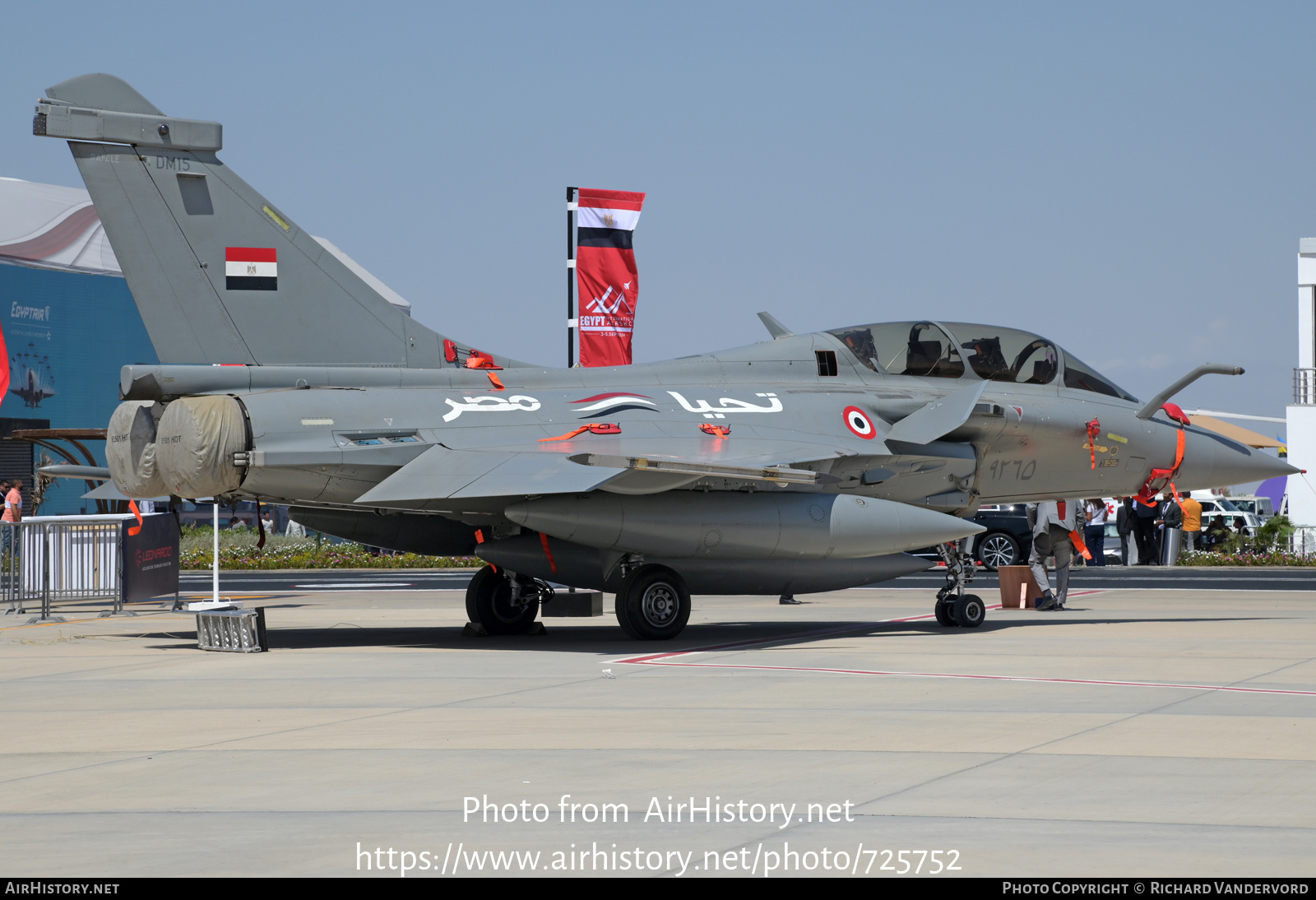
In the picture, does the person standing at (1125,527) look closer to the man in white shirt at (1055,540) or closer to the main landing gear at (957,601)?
the man in white shirt at (1055,540)

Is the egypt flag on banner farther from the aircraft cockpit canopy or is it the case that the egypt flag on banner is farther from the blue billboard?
the blue billboard

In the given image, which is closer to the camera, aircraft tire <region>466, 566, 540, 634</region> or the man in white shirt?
aircraft tire <region>466, 566, 540, 634</region>

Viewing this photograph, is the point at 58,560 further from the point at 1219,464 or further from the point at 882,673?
the point at 1219,464

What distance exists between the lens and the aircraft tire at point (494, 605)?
14.7 meters

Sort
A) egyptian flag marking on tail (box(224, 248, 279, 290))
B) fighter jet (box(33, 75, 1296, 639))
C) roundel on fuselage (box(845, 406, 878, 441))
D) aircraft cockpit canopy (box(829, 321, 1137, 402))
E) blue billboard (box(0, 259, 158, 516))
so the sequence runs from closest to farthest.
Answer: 1. fighter jet (box(33, 75, 1296, 639))
2. egyptian flag marking on tail (box(224, 248, 279, 290))
3. roundel on fuselage (box(845, 406, 878, 441))
4. aircraft cockpit canopy (box(829, 321, 1137, 402))
5. blue billboard (box(0, 259, 158, 516))

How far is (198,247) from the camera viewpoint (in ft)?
42.2

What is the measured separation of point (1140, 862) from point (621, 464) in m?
7.48

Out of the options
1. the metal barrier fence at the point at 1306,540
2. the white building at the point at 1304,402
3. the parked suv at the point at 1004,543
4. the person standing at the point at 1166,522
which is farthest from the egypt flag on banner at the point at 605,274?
the white building at the point at 1304,402

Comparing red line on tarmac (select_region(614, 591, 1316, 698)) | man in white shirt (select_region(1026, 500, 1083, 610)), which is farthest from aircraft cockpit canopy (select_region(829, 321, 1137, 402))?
red line on tarmac (select_region(614, 591, 1316, 698))

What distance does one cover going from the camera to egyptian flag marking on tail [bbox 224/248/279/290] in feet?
42.4

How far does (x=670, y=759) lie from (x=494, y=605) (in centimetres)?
833

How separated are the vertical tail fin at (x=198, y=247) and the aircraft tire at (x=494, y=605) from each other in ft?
9.22

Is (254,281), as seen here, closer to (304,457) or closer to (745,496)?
(304,457)
